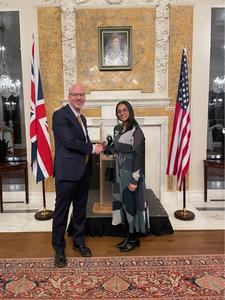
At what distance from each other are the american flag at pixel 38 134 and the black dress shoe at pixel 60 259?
1.29 meters

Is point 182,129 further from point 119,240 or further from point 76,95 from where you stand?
point 76,95

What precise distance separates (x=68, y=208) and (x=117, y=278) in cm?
77

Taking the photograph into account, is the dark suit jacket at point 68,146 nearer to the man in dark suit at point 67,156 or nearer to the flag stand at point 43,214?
the man in dark suit at point 67,156

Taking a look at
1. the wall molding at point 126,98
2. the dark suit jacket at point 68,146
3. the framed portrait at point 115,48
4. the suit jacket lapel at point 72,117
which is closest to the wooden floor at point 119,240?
the dark suit jacket at point 68,146

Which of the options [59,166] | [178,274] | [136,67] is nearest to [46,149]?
[59,166]

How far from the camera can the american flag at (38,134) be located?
394cm

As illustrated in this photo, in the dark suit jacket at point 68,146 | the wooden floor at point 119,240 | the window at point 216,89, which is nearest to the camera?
the dark suit jacket at point 68,146

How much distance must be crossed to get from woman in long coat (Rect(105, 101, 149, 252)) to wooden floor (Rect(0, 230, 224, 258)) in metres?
0.19

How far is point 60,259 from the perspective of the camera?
284 centimetres

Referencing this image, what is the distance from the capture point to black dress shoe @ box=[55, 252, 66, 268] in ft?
9.22

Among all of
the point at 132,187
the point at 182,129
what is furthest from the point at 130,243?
the point at 182,129

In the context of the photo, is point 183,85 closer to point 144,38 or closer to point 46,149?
point 144,38

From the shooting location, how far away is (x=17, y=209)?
181 inches

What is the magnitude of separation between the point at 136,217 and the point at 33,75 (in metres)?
2.34
